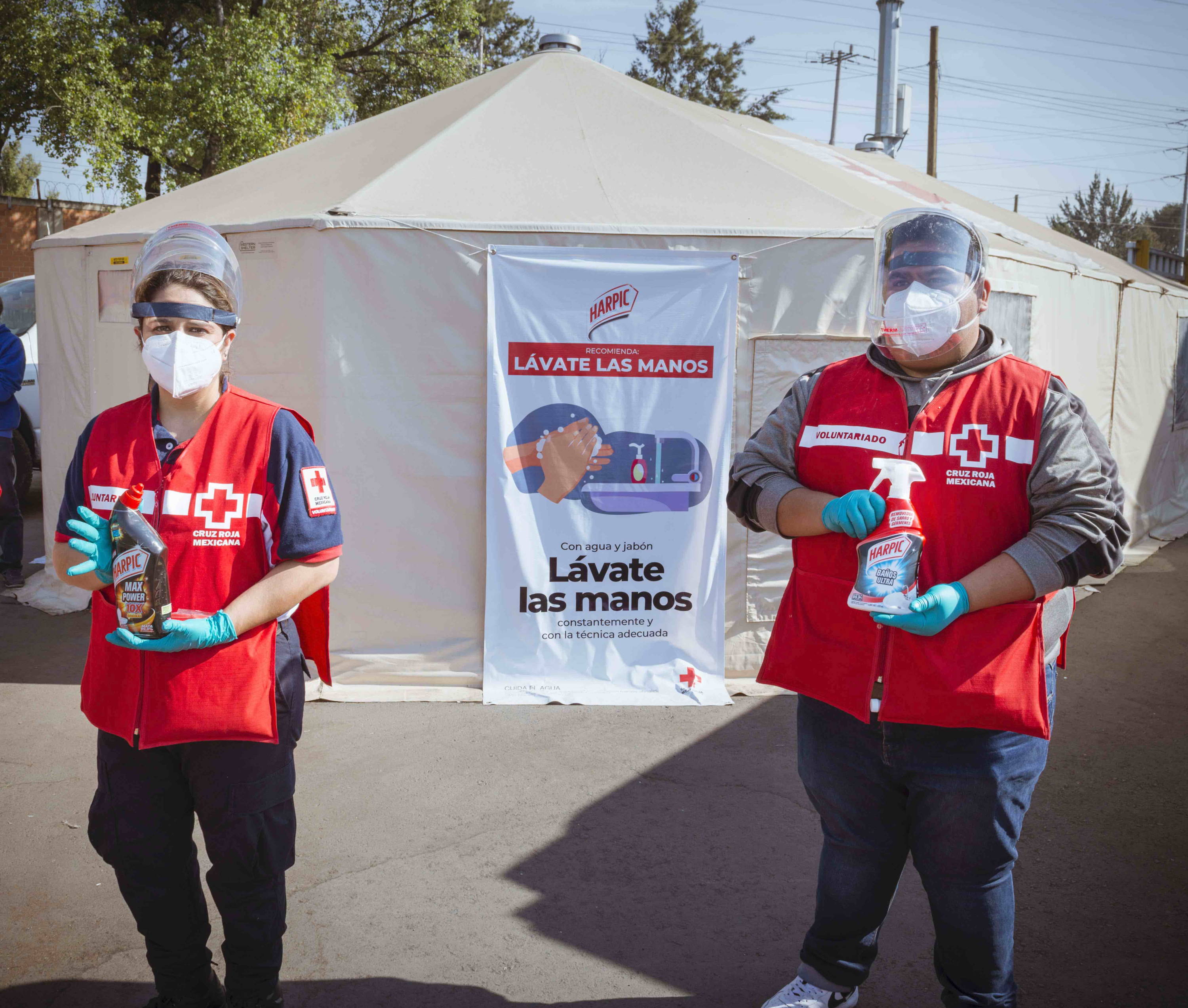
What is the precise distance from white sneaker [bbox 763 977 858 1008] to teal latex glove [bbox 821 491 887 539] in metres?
1.20

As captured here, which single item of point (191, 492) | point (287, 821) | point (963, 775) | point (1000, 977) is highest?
point (191, 492)

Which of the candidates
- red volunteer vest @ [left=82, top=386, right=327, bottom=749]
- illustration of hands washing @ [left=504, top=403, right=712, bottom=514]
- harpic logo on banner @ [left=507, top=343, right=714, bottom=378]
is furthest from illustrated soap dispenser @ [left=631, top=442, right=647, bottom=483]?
red volunteer vest @ [left=82, top=386, right=327, bottom=749]

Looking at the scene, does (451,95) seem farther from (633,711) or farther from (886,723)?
(886,723)

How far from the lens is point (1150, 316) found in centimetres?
959

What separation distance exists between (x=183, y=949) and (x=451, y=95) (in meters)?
5.79

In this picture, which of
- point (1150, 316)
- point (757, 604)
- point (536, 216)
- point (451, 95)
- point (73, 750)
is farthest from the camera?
point (1150, 316)

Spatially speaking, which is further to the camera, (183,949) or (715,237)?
(715,237)

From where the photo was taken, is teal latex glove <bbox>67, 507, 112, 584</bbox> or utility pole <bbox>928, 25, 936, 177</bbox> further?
utility pole <bbox>928, 25, 936, 177</bbox>

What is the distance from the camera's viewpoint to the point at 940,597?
2.06 meters

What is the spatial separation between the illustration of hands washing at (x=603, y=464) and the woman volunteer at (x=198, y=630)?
2786mm

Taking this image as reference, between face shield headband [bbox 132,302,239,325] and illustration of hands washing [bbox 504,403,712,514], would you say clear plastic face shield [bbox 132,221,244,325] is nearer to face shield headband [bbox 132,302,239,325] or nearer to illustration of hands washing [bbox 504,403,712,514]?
face shield headband [bbox 132,302,239,325]

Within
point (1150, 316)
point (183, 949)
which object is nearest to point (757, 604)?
point (183, 949)

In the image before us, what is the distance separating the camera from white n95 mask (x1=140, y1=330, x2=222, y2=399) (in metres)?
2.26

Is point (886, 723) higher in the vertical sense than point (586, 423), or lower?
lower
